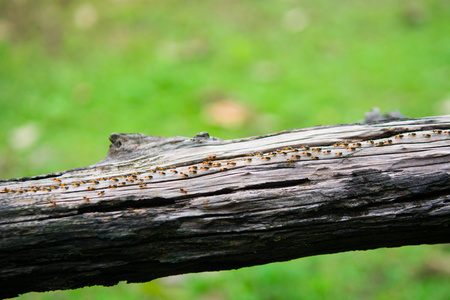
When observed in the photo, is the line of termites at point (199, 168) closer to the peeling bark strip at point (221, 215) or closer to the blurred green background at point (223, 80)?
the peeling bark strip at point (221, 215)

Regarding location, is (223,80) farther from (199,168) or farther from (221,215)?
(221,215)

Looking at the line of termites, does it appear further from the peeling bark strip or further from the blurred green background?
the blurred green background

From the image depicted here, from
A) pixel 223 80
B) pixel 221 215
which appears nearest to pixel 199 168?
pixel 221 215

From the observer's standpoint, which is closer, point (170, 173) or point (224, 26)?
point (170, 173)

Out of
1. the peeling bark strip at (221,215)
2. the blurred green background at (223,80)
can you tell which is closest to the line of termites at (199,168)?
the peeling bark strip at (221,215)

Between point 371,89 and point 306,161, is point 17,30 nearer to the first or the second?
point 371,89

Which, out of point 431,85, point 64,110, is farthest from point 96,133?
point 431,85
